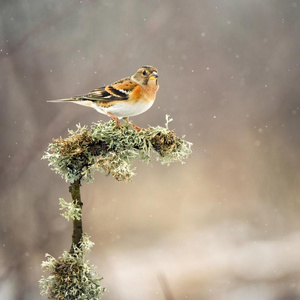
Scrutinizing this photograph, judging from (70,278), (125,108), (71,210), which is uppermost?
(125,108)

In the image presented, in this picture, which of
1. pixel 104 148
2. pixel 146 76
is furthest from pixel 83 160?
pixel 146 76

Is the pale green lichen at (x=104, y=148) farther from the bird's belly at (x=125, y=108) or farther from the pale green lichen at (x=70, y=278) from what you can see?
the pale green lichen at (x=70, y=278)

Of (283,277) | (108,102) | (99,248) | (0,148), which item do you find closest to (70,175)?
(108,102)

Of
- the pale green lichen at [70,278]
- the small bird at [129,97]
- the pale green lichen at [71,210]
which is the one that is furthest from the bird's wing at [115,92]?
the pale green lichen at [70,278]

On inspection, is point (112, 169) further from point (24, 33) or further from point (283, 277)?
point (283, 277)

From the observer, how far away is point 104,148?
133 centimetres

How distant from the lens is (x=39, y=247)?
96.4 inches

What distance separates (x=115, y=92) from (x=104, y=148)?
18 centimetres

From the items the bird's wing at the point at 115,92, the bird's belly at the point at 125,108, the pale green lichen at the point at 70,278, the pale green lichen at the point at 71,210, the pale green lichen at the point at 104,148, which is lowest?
the pale green lichen at the point at 70,278

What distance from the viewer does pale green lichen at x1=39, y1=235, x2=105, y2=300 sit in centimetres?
130

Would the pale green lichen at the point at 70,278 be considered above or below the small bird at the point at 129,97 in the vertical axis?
below

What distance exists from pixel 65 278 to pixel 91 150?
38 cm

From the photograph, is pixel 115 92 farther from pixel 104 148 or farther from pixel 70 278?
pixel 70 278

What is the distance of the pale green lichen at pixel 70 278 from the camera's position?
4.27ft
